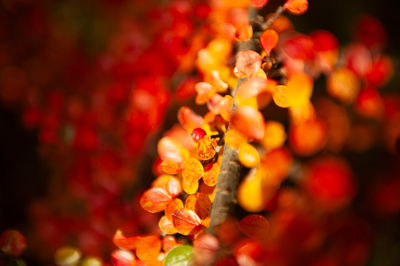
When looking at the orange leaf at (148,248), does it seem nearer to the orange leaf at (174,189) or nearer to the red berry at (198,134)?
the orange leaf at (174,189)

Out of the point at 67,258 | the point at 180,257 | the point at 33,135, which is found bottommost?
the point at 33,135

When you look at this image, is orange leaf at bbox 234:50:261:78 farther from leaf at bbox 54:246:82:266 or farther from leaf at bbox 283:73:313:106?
leaf at bbox 54:246:82:266

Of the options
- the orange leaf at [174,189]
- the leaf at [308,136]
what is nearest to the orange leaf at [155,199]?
the orange leaf at [174,189]

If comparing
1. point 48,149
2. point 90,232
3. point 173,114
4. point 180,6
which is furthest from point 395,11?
point 48,149

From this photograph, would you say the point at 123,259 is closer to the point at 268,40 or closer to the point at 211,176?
the point at 211,176

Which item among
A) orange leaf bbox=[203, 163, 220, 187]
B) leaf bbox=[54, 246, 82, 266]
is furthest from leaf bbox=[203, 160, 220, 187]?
leaf bbox=[54, 246, 82, 266]

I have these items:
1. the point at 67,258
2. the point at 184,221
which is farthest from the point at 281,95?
the point at 67,258
